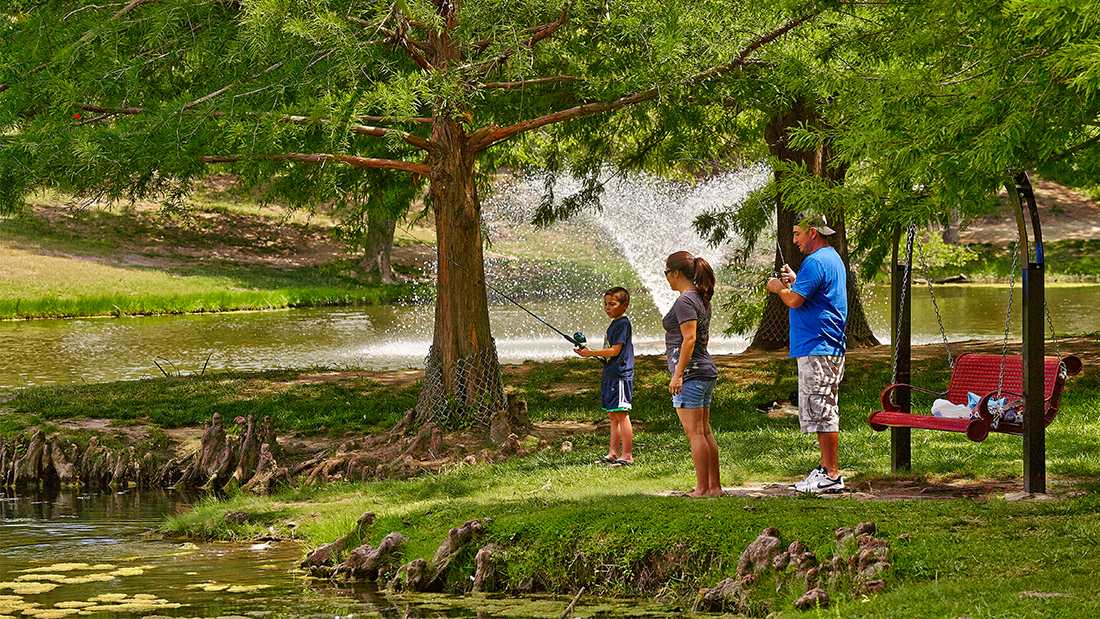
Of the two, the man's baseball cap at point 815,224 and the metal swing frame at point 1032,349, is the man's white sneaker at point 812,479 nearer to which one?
the metal swing frame at point 1032,349

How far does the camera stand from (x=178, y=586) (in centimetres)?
648

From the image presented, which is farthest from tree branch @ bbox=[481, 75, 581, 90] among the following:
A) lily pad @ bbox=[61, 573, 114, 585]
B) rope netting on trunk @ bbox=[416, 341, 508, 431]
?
lily pad @ bbox=[61, 573, 114, 585]

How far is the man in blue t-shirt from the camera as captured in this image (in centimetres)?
700

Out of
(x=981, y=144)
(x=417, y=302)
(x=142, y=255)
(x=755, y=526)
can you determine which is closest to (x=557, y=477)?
(x=755, y=526)

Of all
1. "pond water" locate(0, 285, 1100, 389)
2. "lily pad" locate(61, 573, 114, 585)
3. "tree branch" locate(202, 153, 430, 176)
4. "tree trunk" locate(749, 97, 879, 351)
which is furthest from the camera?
"pond water" locate(0, 285, 1100, 389)

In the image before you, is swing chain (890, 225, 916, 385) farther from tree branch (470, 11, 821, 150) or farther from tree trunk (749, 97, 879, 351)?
tree trunk (749, 97, 879, 351)

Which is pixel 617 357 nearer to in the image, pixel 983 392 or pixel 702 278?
pixel 702 278

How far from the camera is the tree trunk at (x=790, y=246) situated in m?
15.8

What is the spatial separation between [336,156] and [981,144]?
5654 millimetres

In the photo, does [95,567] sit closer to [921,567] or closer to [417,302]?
[921,567]

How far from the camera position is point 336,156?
31.4 ft

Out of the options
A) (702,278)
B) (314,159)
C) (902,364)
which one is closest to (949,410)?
(902,364)

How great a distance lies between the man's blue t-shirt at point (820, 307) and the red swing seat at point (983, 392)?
609mm

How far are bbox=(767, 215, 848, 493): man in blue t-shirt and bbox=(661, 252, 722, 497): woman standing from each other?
514 millimetres
